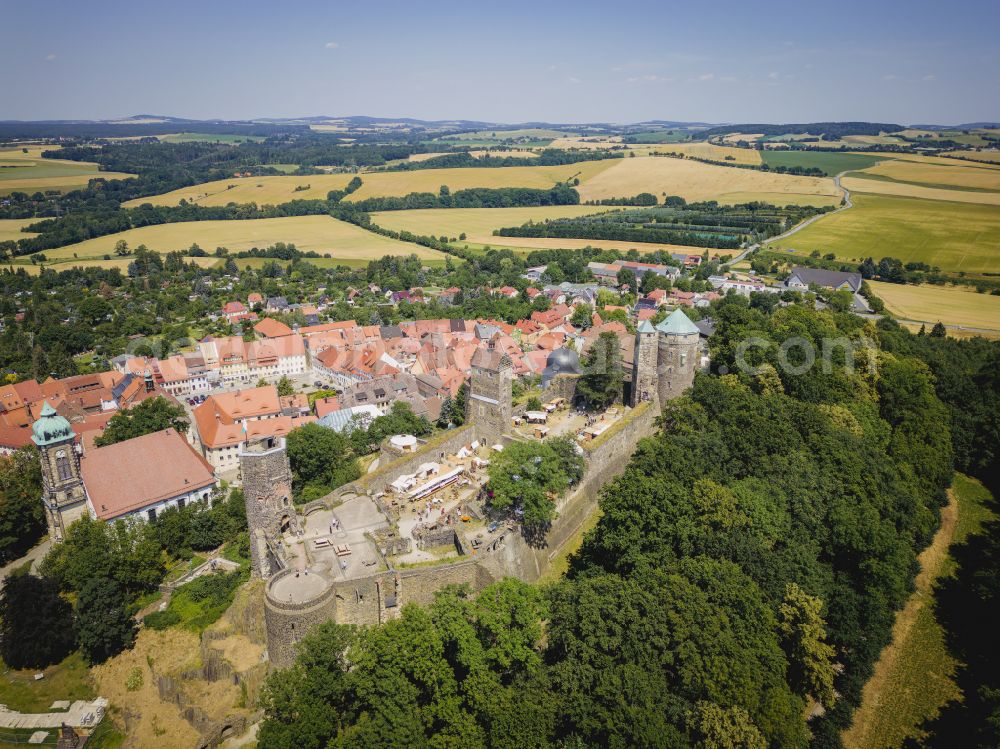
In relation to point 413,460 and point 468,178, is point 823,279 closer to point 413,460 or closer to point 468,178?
point 413,460

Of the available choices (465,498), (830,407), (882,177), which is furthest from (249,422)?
(882,177)

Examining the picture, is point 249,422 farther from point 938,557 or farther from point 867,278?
point 867,278

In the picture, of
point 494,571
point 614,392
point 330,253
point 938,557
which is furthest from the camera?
point 330,253

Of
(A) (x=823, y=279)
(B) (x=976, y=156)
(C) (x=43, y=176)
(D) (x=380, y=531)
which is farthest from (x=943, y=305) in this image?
(C) (x=43, y=176)

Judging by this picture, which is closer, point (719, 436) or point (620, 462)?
point (719, 436)

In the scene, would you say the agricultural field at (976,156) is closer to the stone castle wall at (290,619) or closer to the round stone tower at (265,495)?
the round stone tower at (265,495)

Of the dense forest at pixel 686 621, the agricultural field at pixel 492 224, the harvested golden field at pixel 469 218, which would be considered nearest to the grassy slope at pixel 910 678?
the dense forest at pixel 686 621

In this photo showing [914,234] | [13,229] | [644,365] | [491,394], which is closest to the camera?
[491,394]
